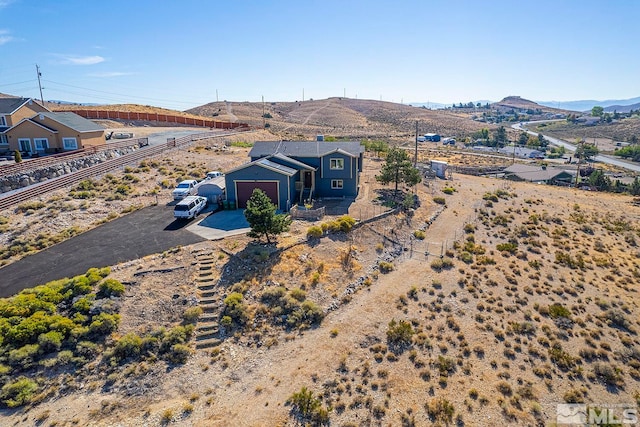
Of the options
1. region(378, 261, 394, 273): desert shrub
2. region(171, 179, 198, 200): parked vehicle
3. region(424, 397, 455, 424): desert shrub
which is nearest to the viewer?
region(424, 397, 455, 424): desert shrub

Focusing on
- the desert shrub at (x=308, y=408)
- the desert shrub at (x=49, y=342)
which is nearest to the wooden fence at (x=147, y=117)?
the desert shrub at (x=49, y=342)

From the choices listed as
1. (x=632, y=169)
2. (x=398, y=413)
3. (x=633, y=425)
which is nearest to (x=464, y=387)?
(x=398, y=413)

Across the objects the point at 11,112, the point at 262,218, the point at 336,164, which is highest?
the point at 11,112

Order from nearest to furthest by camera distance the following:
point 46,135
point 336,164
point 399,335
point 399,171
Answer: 1. point 399,335
2. point 336,164
3. point 399,171
4. point 46,135

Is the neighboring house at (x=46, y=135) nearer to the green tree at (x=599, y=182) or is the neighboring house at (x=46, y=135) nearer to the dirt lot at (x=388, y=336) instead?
the dirt lot at (x=388, y=336)

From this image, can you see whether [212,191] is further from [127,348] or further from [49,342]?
[49,342]

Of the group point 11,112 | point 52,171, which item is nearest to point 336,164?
point 52,171

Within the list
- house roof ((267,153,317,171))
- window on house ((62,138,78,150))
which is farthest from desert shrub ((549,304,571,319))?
window on house ((62,138,78,150))

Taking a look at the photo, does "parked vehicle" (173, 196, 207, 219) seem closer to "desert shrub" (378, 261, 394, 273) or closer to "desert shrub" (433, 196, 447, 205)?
"desert shrub" (378, 261, 394, 273)
